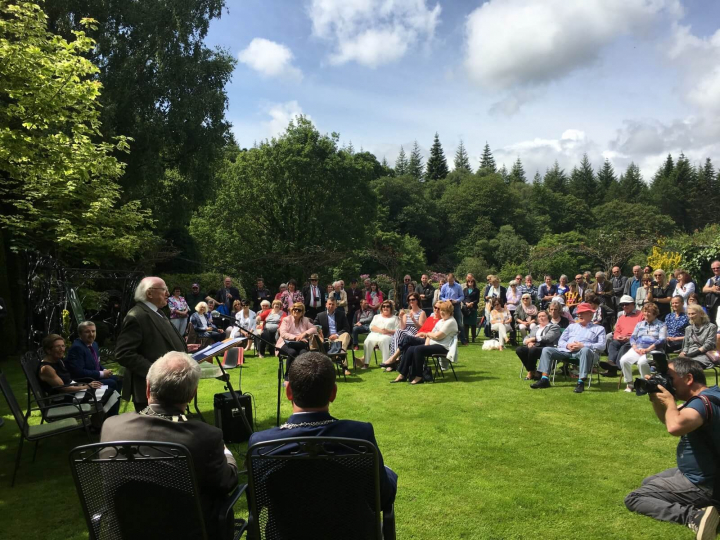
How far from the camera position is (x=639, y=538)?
3129 millimetres

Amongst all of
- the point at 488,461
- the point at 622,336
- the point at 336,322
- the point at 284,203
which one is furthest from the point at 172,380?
the point at 284,203

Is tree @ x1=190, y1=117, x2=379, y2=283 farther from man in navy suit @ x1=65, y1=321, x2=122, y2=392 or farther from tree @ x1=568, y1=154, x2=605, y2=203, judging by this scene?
tree @ x1=568, y1=154, x2=605, y2=203

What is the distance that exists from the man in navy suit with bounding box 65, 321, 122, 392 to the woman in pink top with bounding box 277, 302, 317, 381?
3.00m

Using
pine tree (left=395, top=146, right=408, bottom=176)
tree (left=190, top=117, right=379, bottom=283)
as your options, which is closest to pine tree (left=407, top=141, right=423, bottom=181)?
pine tree (left=395, top=146, right=408, bottom=176)

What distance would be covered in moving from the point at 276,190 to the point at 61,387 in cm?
2071

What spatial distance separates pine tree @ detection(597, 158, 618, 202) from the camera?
68.6 metres

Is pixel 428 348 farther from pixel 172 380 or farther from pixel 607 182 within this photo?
pixel 607 182

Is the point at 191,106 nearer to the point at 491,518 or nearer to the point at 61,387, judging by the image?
the point at 61,387

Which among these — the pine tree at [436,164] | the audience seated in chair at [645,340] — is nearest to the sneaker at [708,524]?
the audience seated in chair at [645,340]

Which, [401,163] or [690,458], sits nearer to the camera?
[690,458]

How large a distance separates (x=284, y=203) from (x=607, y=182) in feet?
214

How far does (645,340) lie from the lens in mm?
7133

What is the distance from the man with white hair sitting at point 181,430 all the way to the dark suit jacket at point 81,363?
3.87m

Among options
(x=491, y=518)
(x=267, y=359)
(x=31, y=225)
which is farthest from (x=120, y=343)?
(x=31, y=225)
